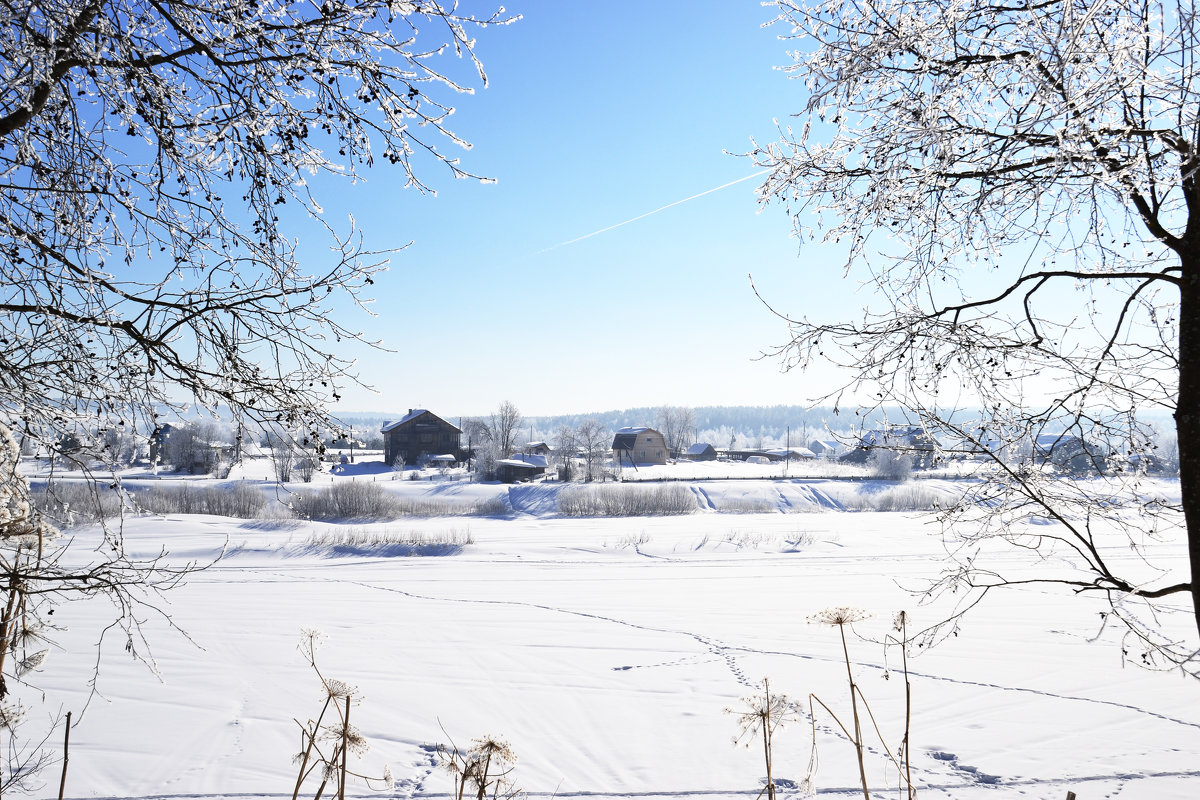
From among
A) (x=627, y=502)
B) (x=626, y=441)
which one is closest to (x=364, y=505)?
(x=627, y=502)

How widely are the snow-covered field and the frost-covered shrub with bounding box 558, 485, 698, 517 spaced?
17.2 metres

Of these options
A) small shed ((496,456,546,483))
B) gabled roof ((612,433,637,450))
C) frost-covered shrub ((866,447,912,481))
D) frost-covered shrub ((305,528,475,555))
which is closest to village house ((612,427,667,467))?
gabled roof ((612,433,637,450))

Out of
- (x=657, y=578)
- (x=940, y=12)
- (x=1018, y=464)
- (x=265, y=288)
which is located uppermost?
(x=940, y=12)

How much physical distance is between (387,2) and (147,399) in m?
2.06

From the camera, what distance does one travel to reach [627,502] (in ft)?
125

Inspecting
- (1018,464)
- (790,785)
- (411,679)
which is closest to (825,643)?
(790,785)

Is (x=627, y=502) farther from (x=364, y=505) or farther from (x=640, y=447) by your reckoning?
(x=640, y=447)

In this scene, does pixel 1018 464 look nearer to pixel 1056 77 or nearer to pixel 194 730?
pixel 1056 77

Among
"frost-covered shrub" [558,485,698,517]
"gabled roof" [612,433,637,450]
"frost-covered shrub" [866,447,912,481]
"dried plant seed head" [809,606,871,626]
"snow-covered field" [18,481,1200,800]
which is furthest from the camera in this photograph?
"gabled roof" [612,433,637,450]

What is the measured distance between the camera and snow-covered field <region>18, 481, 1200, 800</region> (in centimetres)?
735

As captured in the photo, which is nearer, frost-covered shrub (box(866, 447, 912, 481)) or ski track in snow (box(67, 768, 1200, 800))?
ski track in snow (box(67, 768, 1200, 800))

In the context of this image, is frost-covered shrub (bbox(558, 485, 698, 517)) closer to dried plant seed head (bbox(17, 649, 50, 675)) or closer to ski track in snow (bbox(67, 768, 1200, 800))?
ski track in snow (bbox(67, 768, 1200, 800))

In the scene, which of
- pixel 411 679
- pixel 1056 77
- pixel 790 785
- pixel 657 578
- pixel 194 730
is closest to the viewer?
pixel 1056 77

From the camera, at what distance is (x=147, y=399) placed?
3.04 metres
